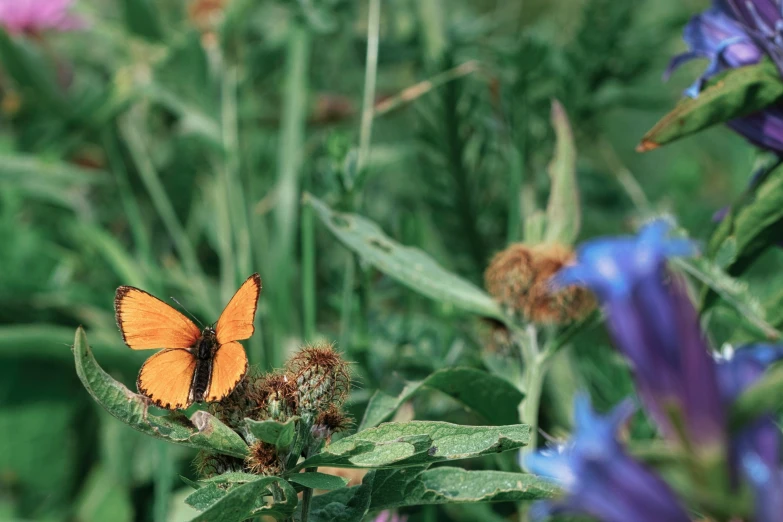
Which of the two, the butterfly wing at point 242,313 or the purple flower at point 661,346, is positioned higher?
the butterfly wing at point 242,313

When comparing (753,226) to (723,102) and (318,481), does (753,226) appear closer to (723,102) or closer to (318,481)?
(723,102)

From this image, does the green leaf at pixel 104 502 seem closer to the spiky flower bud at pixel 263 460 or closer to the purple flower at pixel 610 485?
the spiky flower bud at pixel 263 460

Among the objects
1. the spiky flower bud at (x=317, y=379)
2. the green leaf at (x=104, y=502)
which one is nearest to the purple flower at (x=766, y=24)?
the spiky flower bud at (x=317, y=379)

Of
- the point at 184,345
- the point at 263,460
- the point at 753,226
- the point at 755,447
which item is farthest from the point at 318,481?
the point at 753,226

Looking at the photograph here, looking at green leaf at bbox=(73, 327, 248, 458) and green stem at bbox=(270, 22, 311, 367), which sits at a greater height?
green stem at bbox=(270, 22, 311, 367)

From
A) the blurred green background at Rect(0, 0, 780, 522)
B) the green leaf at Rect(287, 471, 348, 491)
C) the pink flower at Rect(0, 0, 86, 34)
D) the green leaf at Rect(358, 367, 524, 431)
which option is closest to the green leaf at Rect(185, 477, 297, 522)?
the green leaf at Rect(287, 471, 348, 491)

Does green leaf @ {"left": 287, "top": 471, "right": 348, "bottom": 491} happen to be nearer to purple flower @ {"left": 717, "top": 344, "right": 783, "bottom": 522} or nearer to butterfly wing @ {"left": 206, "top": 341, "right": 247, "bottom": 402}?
butterfly wing @ {"left": 206, "top": 341, "right": 247, "bottom": 402}
